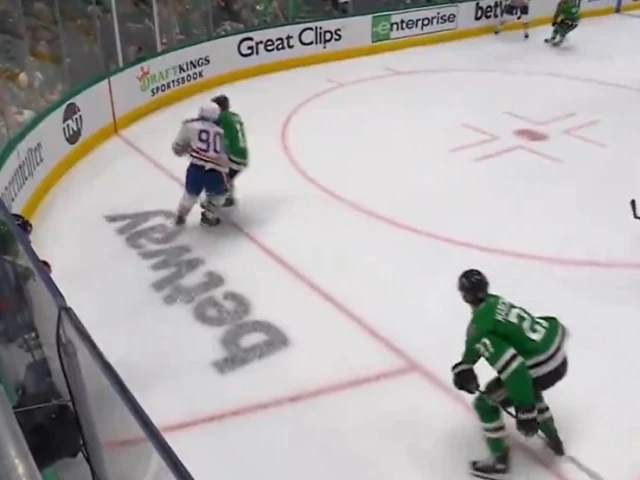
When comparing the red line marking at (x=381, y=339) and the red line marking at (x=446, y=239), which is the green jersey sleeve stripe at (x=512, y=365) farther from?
the red line marking at (x=446, y=239)

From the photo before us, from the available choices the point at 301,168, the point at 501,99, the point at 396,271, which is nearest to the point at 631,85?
the point at 501,99

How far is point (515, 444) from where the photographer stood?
10.1 feet

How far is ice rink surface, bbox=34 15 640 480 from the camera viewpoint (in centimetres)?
315

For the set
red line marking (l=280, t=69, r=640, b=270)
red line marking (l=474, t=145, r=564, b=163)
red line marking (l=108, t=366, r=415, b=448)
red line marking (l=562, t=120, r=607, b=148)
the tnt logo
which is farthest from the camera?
red line marking (l=562, t=120, r=607, b=148)

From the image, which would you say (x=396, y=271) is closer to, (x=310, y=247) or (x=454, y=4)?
(x=310, y=247)

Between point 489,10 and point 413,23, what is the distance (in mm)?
1425

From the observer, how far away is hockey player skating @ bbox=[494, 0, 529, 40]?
36.2 ft

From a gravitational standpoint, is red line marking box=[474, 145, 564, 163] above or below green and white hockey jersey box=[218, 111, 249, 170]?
below

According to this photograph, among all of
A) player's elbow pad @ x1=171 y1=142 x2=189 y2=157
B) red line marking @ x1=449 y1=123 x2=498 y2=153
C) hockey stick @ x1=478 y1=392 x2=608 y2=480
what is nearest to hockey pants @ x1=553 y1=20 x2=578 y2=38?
red line marking @ x1=449 y1=123 x2=498 y2=153

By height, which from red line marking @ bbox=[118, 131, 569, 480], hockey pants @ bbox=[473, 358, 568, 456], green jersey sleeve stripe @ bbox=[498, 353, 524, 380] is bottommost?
red line marking @ bbox=[118, 131, 569, 480]

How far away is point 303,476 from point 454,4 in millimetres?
9003

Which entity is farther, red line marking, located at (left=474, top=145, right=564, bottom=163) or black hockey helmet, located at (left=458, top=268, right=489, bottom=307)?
red line marking, located at (left=474, top=145, right=564, bottom=163)

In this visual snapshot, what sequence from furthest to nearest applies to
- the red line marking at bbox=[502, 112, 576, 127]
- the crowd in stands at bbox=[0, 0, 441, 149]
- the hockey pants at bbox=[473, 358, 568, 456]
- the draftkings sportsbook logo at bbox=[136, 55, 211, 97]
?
1. the draftkings sportsbook logo at bbox=[136, 55, 211, 97]
2. the red line marking at bbox=[502, 112, 576, 127]
3. the crowd in stands at bbox=[0, 0, 441, 149]
4. the hockey pants at bbox=[473, 358, 568, 456]

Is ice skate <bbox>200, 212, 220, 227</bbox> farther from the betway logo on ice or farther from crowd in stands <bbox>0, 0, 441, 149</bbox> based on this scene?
the betway logo on ice
